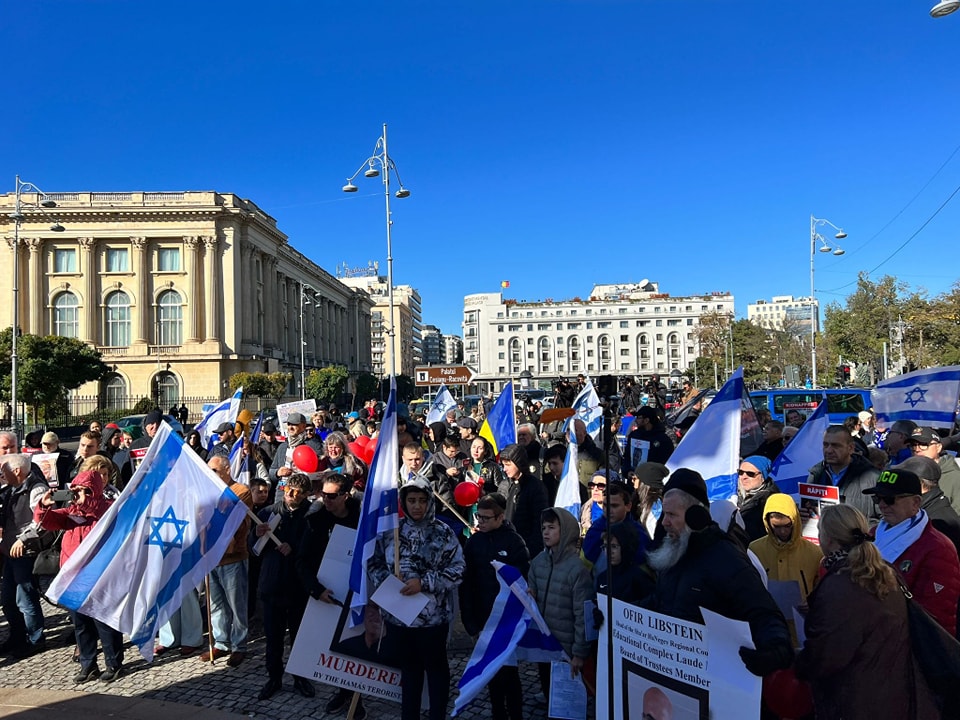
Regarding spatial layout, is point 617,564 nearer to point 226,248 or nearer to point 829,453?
point 829,453

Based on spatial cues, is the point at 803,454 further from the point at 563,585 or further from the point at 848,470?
the point at 563,585

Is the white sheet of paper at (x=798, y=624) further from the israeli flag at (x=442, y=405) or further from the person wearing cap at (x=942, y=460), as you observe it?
the israeli flag at (x=442, y=405)

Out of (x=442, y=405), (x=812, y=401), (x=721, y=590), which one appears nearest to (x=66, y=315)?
(x=442, y=405)

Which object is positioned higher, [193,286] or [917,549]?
[193,286]

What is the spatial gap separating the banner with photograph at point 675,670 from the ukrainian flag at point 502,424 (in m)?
6.80

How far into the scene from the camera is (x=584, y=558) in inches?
197

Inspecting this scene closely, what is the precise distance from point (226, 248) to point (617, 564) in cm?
5935

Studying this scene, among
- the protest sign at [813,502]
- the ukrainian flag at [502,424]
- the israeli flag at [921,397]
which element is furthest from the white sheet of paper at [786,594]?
the ukrainian flag at [502,424]

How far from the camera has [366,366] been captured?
119750 mm

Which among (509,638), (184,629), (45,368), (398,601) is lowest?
(184,629)

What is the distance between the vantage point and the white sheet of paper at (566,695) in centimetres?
450

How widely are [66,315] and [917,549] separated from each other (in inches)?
2521

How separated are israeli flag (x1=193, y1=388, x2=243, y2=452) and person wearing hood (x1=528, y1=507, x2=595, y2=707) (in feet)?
27.0

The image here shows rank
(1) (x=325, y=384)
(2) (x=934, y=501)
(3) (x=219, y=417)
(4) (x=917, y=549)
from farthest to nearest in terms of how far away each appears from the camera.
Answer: (1) (x=325, y=384)
(3) (x=219, y=417)
(2) (x=934, y=501)
(4) (x=917, y=549)
